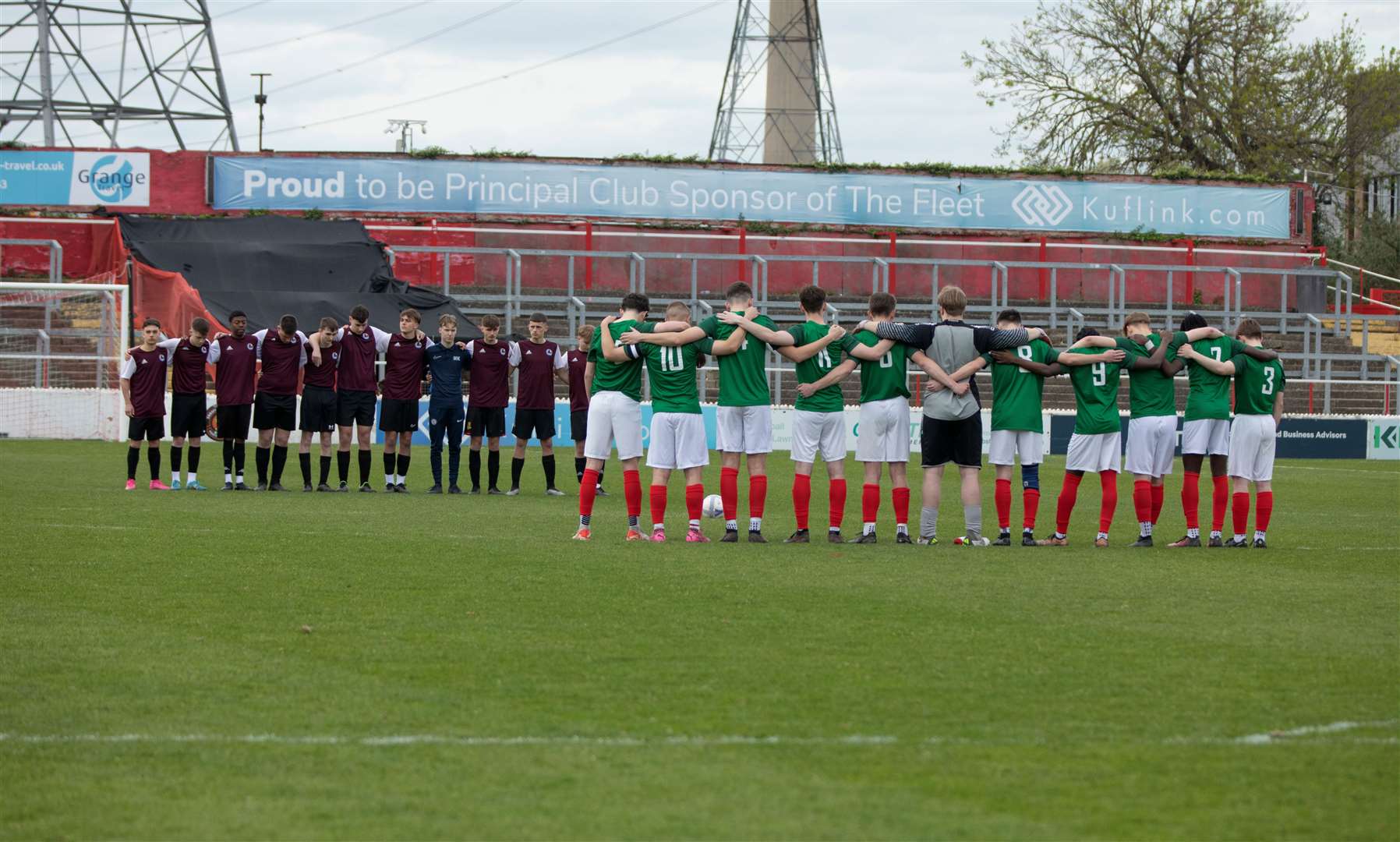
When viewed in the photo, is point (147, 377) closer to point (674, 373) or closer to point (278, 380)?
point (278, 380)

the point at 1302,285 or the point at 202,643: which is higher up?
the point at 1302,285

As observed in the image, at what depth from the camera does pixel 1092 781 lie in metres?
5.40

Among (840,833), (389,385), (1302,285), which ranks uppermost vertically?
(1302,285)

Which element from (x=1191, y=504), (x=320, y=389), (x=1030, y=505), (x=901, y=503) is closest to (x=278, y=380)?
(x=320, y=389)

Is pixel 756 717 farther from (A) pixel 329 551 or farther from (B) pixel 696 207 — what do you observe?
(B) pixel 696 207

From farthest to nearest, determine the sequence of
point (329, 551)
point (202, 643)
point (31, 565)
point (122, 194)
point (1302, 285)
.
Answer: point (1302, 285), point (122, 194), point (329, 551), point (31, 565), point (202, 643)

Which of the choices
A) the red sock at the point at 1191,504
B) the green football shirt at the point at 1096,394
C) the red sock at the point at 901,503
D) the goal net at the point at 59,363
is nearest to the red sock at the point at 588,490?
the red sock at the point at 901,503

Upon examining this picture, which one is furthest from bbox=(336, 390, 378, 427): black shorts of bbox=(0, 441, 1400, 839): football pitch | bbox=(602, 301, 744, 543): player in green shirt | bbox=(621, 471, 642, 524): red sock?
bbox=(602, 301, 744, 543): player in green shirt

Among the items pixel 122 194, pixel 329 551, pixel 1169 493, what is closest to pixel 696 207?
pixel 122 194

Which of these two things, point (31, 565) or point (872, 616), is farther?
point (31, 565)

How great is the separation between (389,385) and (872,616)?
425 inches

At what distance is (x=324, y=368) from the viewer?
18.3m

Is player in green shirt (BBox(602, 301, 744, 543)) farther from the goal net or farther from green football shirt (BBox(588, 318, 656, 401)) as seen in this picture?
the goal net

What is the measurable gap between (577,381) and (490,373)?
114cm
